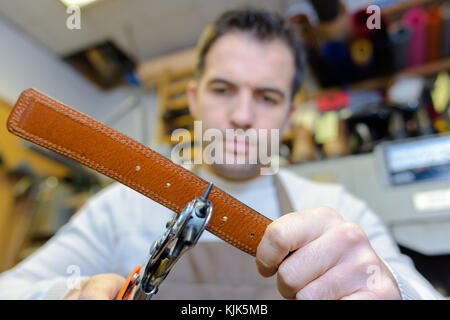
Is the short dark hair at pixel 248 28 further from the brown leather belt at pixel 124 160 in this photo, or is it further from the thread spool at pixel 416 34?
the thread spool at pixel 416 34

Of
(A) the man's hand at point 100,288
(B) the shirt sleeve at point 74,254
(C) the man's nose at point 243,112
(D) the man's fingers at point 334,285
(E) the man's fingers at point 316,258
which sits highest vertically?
(C) the man's nose at point 243,112

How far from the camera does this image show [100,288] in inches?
9.5

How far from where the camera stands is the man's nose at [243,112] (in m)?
0.41

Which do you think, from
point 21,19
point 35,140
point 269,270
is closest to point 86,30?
point 21,19

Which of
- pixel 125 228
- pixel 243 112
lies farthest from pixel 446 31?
pixel 125 228

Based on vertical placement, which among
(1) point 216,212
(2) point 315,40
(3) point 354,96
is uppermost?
(2) point 315,40

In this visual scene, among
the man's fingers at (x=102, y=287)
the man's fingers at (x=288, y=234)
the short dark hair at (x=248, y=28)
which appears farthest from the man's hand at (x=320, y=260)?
the short dark hair at (x=248, y=28)

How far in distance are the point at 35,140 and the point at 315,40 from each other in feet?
3.78

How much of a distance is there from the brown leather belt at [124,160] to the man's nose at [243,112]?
20cm

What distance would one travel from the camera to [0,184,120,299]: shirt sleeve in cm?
39

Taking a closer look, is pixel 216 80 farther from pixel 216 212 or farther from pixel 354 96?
pixel 354 96

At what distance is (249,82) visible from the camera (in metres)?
0.46

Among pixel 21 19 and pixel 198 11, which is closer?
pixel 21 19
